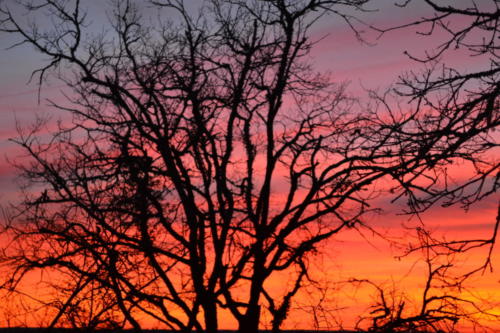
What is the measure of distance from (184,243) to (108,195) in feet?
7.42

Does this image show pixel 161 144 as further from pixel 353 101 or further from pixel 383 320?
pixel 383 320

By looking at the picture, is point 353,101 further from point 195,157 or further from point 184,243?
point 184,243

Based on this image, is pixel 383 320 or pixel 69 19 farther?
pixel 69 19

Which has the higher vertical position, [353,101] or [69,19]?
[69,19]

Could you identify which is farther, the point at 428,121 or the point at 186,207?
the point at 186,207

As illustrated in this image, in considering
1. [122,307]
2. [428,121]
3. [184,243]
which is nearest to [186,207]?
[184,243]

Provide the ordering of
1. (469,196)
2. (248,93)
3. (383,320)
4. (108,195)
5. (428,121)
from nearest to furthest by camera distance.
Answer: (469,196) < (428,121) < (383,320) < (108,195) < (248,93)

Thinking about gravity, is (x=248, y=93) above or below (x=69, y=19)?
below

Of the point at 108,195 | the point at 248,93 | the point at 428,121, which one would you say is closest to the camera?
the point at 428,121

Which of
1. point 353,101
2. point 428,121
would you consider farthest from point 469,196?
point 353,101

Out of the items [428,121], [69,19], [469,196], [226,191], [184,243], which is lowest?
[469,196]

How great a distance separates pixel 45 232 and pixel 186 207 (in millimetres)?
3341

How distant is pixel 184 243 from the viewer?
1691 centimetres

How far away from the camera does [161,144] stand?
16531 mm
